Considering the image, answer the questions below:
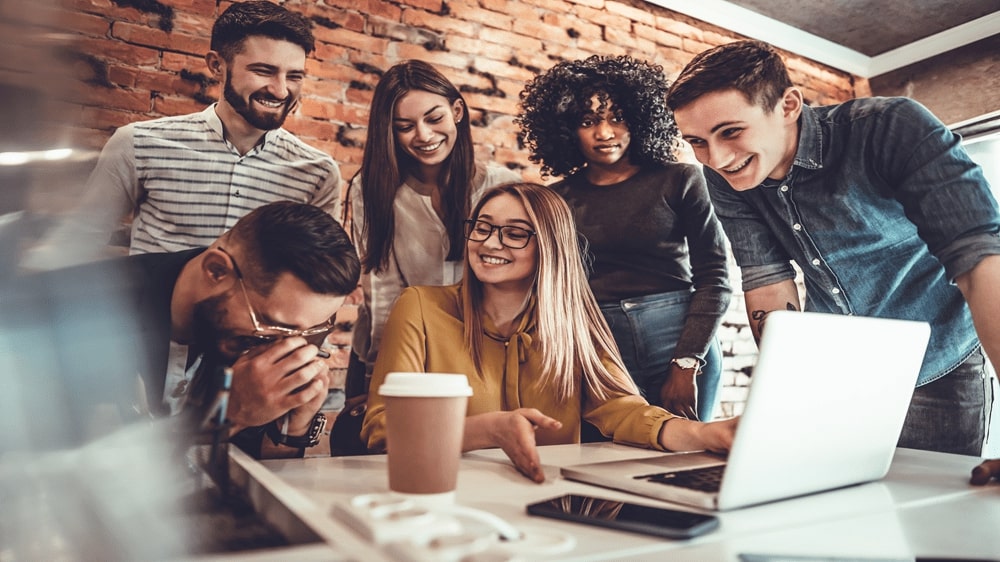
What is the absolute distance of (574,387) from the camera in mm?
1407

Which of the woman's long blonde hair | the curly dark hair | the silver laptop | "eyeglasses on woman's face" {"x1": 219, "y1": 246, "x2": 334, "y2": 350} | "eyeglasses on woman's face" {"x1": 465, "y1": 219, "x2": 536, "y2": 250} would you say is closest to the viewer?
the silver laptop

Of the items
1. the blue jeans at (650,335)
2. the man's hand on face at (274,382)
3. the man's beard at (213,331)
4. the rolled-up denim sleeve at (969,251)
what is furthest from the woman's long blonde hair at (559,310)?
the rolled-up denim sleeve at (969,251)

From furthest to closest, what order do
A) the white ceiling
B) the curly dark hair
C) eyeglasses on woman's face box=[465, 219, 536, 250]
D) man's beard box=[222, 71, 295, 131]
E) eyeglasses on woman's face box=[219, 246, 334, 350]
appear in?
the white ceiling
the curly dark hair
man's beard box=[222, 71, 295, 131]
eyeglasses on woman's face box=[465, 219, 536, 250]
eyeglasses on woman's face box=[219, 246, 334, 350]

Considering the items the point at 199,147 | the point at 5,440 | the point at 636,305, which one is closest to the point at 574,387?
the point at 636,305

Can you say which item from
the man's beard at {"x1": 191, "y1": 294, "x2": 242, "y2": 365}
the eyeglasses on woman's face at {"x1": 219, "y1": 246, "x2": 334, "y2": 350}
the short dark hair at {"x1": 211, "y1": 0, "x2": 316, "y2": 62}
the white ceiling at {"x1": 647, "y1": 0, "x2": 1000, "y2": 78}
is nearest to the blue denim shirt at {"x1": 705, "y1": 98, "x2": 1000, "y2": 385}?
the eyeglasses on woman's face at {"x1": 219, "y1": 246, "x2": 334, "y2": 350}

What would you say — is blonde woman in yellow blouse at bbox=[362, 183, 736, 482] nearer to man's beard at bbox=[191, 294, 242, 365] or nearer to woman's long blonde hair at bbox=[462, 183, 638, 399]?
woman's long blonde hair at bbox=[462, 183, 638, 399]

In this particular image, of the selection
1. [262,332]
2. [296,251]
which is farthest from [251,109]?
[262,332]

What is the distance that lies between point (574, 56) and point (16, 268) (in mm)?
2376

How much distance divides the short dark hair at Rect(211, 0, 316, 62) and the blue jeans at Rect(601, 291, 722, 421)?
119cm

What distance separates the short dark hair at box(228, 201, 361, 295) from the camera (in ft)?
4.39

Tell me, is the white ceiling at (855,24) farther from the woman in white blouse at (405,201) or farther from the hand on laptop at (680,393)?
the hand on laptop at (680,393)

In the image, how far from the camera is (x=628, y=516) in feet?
2.09

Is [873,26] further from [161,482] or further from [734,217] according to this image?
[161,482]

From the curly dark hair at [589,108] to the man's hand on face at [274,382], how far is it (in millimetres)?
1194
